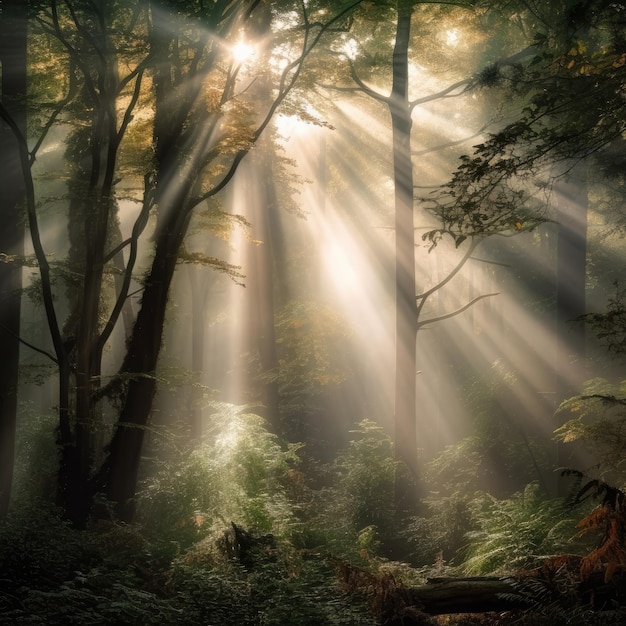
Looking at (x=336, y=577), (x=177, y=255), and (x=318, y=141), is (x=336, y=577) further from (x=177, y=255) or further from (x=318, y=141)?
(x=318, y=141)

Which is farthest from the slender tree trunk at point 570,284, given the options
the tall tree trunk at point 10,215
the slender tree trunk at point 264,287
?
the tall tree trunk at point 10,215

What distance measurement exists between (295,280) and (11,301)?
1401 centimetres

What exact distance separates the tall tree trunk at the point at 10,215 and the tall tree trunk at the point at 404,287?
281 inches

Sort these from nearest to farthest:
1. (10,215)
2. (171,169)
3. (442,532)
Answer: (10,215) → (171,169) → (442,532)

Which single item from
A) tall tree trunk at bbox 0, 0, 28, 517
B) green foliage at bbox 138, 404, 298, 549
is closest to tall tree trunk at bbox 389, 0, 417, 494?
green foliage at bbox 138, 404, 298, 549

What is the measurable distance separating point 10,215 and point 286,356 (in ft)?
38.2

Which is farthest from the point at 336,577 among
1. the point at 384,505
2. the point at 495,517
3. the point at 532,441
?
the point at 532,441

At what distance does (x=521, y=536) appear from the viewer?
8.30 meters

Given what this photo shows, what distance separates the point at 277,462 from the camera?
1163 cm

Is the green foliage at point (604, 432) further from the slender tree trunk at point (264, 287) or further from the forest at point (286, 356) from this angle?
the slender tree trunk at point (264, 287)

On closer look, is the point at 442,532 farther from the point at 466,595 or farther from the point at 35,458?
the point at 35,458

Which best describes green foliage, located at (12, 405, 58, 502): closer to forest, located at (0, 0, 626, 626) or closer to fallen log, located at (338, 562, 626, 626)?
forest, located at (0, 0, 626, 626)

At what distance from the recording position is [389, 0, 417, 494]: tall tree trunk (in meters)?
13.5

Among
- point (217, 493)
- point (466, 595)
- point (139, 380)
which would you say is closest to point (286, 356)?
point (139, 380)
